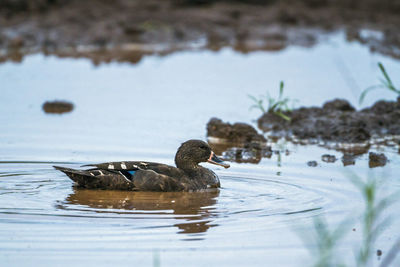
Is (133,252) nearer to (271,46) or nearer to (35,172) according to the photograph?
(35,172)

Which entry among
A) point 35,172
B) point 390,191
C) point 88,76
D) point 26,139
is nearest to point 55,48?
point 88,76

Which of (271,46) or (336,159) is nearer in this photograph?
(336,159)

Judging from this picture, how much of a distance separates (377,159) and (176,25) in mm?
11880

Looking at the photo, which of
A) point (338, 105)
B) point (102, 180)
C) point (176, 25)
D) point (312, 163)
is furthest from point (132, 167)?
point (176, 25)

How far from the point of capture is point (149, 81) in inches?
607

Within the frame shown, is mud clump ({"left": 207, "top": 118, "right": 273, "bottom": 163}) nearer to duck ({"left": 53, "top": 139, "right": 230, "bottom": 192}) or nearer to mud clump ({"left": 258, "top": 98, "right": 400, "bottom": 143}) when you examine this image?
mud clump ({"left": 258, "top": 98, "right": 400, "bottom": 143})

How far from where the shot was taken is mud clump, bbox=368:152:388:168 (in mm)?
9930

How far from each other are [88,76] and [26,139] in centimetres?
510

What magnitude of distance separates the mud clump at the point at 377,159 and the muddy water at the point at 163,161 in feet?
0.30

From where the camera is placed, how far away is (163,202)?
834 cm

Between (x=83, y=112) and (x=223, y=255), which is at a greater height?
(x=83, y=112)

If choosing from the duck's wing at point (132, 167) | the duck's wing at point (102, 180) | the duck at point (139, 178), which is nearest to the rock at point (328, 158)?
the duck at point (139, 178)

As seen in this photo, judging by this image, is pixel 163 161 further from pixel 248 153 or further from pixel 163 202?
pixel 163 202

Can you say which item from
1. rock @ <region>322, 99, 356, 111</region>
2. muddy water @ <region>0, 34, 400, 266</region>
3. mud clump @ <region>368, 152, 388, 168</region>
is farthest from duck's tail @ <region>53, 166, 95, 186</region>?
rock @ <region>322, 99, 356, 111</region>
